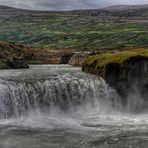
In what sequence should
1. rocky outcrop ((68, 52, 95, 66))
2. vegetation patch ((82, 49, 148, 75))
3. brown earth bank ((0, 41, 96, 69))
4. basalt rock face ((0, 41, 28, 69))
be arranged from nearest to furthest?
1. vegetation patch ((82, 49, 148, 75))
2. basalt rock face ((0, 41, 28, 69))
3. brown earth bank ((0, 41, 96, 69))
4. rocky outcrop ((68, 52, 95, 66))

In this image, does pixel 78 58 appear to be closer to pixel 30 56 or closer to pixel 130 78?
pixel 30 56

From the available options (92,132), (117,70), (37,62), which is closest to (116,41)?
(37,62)

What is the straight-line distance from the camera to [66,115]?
44906 mm

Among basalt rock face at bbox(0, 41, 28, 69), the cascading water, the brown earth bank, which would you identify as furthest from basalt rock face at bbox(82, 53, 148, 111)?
the brown earth bank

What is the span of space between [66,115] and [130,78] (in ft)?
32.9

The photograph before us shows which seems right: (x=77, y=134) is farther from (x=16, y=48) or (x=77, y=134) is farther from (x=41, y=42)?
(x=41, y=42)

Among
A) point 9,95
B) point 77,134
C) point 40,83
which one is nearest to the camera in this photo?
point 77,134

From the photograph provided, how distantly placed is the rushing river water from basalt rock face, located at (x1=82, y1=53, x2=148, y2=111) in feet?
2.70

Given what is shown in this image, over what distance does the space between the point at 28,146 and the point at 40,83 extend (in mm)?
14942

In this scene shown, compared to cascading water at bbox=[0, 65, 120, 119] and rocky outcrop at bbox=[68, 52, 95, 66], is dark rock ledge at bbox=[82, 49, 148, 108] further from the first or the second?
rocky outcrop at bbox=[68, 52, 95, 66]

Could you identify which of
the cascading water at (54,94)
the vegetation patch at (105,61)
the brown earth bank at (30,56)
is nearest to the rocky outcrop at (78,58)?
the brown earth bank at (30,56)

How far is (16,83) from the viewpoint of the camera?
44.2 meters

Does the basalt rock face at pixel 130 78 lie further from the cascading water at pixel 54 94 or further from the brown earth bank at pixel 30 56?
the brown earth bank at pixel 30 56

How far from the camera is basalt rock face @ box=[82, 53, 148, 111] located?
50.1 metres
